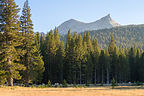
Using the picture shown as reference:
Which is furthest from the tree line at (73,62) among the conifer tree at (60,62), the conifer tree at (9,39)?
the conifer tree at (9,39)

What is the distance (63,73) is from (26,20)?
28641mm

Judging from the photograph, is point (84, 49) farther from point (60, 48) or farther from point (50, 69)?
point (50, 69)

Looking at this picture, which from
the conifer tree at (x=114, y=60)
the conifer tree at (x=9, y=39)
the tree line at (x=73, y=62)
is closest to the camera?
the conifer tree at (x=9, y=39)

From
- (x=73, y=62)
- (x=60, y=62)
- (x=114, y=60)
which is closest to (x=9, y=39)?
(x=73, y=62)

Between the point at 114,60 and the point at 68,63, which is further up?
the point at 114,60

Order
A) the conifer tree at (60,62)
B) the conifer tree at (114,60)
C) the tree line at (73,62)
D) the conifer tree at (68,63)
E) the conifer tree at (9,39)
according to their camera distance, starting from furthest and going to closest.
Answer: the conifer tree at (114,60), the conifer tree at (60,62), the conifer tree at (68,63), the tree line at (73,62), the conifer tree at (9,39)

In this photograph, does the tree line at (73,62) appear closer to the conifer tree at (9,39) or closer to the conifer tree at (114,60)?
the conifer tree at (114,60)

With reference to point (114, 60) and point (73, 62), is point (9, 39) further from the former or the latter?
point (114, 60)

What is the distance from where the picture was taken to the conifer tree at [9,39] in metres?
25.9

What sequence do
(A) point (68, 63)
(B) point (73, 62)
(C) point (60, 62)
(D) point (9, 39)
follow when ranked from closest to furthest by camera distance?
(D) point (9, 39), (B) point (73, 62), (A) point (68, 63), (C) point (60, 62)

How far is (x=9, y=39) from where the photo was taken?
26.8 metres

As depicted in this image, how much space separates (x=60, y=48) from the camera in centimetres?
5928

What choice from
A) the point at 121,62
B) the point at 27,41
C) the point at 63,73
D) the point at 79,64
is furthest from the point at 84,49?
the point at 27,41

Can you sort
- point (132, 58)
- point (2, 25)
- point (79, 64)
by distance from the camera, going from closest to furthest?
point (2, 25), point (79, 64), point (132, 58)
